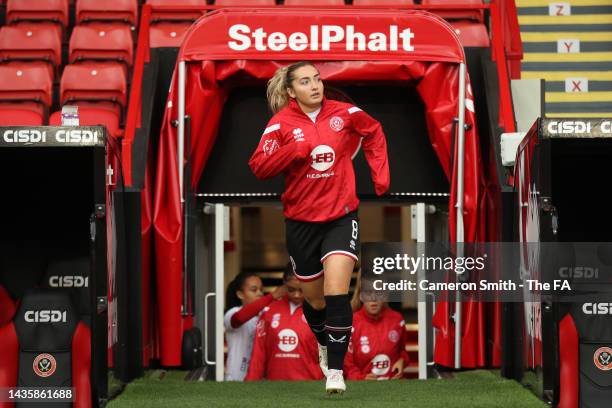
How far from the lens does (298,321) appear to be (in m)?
8.47

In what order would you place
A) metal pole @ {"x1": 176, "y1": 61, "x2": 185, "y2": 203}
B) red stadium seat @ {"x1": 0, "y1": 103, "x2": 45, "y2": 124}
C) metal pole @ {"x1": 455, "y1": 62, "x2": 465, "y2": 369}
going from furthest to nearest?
red stadium seat @ {"x1": 0, "y1": 103, "x2": 45, "y2": 124} → metal pole @ {"x1": 176, "y1": 61, "x2": 185, "y2": 203} → metal pole @ {"x1": 455, "y1": 62, "x2": 465, "y2": 369}

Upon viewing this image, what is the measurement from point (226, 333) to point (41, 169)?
8.32 feet

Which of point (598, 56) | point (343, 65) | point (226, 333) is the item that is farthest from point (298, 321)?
point (598, 56)

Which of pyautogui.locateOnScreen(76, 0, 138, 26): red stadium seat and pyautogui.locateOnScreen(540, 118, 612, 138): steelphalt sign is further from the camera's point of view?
pyautogui.locateOnScreen(76, 0, 138, 26): red stadium seat

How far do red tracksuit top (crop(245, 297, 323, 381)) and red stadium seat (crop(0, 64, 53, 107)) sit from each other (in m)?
3.17

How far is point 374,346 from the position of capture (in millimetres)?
8453

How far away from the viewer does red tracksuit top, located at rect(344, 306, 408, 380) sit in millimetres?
8445

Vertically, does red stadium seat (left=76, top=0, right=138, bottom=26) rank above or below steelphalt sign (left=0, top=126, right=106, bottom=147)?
above

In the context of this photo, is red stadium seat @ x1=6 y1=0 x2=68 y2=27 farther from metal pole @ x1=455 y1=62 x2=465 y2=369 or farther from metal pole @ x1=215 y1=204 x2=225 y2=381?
metal pole @ x1=455 y1=62 x2=465 y2=369

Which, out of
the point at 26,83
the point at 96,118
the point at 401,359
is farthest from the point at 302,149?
the point at 26,83

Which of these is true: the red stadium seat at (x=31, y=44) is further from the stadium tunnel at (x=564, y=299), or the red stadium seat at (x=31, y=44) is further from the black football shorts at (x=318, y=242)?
the stadium tunnel at (x=564, y=299)

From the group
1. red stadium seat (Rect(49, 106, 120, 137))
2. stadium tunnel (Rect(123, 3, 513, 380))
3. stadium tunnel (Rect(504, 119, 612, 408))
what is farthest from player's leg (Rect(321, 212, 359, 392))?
red stadium seat (Rect(49, 106, 120, 137))

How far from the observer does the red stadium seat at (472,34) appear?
959 centimetres

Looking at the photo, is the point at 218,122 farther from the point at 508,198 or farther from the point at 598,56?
the point at 598,56
